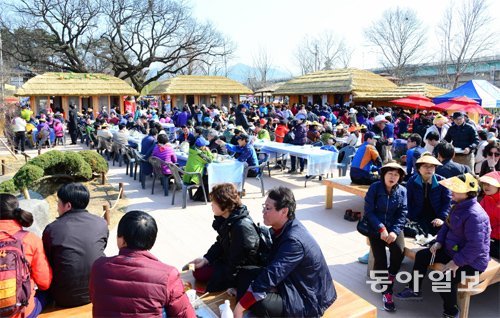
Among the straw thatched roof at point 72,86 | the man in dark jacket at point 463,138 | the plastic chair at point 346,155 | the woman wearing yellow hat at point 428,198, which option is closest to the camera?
the woman wearing yellow hat at point 428,198

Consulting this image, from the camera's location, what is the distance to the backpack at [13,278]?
2541 mm

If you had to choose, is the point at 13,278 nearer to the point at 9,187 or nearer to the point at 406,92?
the point at 9,187

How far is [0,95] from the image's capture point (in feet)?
51.2

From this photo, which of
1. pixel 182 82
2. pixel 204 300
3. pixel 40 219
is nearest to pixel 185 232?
pixel 40 219

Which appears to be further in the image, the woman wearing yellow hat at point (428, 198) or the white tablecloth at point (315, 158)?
the white tablecloth at point (315, 158)

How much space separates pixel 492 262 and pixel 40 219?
530 cm

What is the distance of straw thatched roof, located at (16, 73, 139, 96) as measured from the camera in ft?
75.3

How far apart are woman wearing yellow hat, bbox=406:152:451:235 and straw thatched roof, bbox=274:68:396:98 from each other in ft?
65.7

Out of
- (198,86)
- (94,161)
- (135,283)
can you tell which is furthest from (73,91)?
(135,283)

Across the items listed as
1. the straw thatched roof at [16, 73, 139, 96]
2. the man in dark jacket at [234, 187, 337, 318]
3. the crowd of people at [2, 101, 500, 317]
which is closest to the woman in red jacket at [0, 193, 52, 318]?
the crowd of people at [2, 101, 500, 317]

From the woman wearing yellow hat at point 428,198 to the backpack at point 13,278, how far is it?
4026 millimetres

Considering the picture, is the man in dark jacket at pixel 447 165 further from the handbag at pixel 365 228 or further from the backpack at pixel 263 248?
the backpack at pixel 263 248

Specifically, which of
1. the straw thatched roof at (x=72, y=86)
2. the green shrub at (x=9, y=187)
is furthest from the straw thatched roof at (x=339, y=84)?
the green shrub at (x=9, y=187)

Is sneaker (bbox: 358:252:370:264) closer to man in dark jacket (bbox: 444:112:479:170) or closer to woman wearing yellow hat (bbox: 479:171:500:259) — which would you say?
woman wearing yellow hat (bbox: 479:171:500:259)
